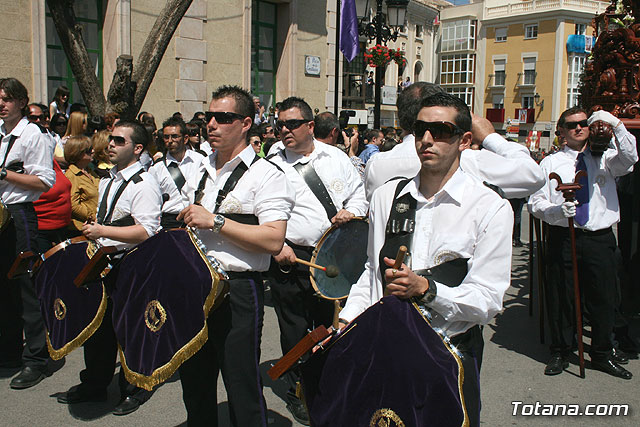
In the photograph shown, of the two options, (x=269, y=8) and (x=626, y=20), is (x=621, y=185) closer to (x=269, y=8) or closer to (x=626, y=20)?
(x=626, y=20)

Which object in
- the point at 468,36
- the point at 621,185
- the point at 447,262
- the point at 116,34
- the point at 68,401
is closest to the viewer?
the point at 447,262

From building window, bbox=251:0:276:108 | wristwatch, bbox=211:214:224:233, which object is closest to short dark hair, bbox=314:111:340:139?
wristwatch, bbox=211:214:224:233

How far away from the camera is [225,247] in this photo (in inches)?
130

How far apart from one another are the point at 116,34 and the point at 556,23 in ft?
184

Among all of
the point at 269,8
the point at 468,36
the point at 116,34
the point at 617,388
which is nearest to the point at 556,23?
the point at 468,36

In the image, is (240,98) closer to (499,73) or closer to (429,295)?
(429,295)

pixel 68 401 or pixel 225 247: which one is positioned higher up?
pixel 225 247

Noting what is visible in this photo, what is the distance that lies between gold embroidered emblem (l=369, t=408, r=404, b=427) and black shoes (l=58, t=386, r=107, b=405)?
3137 mm

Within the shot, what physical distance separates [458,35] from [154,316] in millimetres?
69333

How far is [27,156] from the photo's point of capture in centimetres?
485

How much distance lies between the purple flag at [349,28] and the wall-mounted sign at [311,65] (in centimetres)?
255

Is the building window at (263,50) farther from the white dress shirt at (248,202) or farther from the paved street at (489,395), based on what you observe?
the white dress shirt at (248,202)
